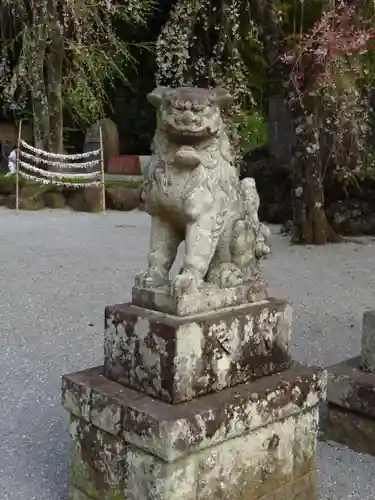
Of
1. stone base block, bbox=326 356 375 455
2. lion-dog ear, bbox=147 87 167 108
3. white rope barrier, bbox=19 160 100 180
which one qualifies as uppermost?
lion-dog ear, bbox=147 87 167 108

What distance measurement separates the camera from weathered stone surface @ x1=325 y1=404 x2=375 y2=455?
3.03 m

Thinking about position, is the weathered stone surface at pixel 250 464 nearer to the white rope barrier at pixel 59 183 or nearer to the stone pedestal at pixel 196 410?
the stone pedestal at pixel 196 410

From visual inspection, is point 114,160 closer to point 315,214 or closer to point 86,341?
point 315,214

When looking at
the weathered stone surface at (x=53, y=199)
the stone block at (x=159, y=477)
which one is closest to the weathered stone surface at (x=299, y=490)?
the stone block at (x=159, y=477)

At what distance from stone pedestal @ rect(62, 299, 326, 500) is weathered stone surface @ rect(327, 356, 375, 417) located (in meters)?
0.54

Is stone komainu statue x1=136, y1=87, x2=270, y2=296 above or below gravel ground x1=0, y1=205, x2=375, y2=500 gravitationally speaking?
above

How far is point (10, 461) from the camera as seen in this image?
115 inches

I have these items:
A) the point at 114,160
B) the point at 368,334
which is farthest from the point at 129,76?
the point at 368,334

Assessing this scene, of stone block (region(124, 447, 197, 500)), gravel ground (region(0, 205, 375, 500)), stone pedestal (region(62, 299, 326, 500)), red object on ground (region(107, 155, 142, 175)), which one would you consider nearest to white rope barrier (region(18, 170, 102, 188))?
gravel ground (region(0, 205, 375, 500))

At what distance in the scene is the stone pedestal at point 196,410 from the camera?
84.8 inches

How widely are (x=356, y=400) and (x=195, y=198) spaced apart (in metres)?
1.35

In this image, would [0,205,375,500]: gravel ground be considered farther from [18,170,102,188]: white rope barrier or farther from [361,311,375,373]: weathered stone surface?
[18,170,102,188]: white rope barrier

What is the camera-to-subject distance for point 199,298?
2289 millimetres

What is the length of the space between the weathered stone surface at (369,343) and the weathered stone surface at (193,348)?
0.72m
